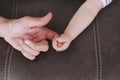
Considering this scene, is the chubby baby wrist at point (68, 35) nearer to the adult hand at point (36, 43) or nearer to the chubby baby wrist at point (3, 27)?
the adult hand at point (36, 43)

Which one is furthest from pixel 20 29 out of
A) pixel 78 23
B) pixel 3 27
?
pixel 78 23

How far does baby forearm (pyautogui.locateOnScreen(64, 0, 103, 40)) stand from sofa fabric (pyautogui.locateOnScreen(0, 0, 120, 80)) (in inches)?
1.1

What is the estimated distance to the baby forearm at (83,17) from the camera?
72cm

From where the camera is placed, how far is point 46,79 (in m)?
0.70

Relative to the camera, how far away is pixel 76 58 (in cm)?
73

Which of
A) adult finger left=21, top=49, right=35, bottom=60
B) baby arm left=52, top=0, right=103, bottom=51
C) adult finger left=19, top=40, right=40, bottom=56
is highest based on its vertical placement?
baby arm left=52, top=0, right=103, bottom=51

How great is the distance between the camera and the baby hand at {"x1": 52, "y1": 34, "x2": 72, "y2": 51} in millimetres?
685

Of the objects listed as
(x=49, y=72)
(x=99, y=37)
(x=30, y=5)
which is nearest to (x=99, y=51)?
(x=99, y=37)

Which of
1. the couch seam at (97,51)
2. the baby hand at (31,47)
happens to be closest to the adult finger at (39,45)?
the baby hand at (31,47)

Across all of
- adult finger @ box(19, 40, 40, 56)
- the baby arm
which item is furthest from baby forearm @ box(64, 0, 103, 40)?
adult finger @ box(19, 40, 40, 56)

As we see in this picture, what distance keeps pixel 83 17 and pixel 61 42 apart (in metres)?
0.11

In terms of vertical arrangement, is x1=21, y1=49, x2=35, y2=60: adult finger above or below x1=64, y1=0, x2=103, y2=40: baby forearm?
below

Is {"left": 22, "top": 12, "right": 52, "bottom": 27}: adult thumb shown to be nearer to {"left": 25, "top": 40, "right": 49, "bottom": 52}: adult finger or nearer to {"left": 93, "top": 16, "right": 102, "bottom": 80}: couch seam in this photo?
{"left": 25, "top": 40, "right": 49, "bottom": 52}: adult finger

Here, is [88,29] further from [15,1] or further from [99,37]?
[15,1]
